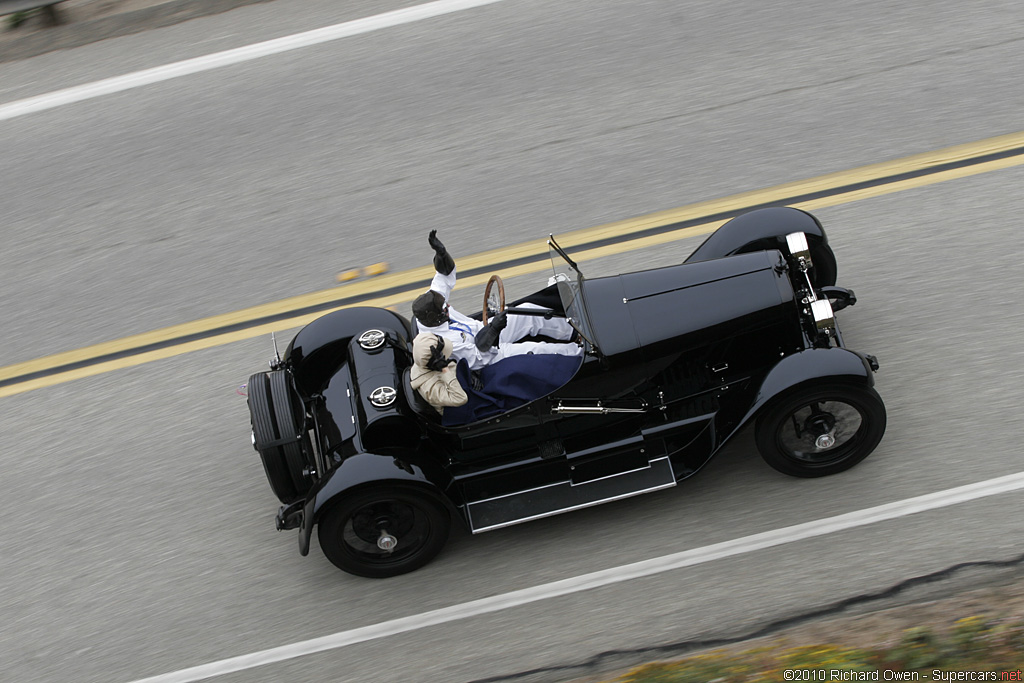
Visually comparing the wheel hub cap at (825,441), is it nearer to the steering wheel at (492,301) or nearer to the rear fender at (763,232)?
the rear fender at (763,232)

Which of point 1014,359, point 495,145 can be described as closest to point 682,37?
point 495,145

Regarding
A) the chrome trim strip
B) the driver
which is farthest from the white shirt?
the chrome trim strip

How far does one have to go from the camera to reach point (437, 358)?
516 cm

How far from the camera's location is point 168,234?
8.23 meters

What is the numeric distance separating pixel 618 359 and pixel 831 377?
1183 mm

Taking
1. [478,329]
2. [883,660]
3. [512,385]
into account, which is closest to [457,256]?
[478,329]

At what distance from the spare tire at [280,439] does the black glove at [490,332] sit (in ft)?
4.07

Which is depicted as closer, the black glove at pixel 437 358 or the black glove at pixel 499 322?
the black glove at pixel 437 358

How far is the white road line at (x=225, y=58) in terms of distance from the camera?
9.71 m

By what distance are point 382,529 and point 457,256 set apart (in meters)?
2.76

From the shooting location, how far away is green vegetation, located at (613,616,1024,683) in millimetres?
4336

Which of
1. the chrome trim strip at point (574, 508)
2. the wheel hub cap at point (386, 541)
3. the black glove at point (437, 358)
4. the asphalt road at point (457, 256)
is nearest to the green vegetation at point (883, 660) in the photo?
the asphalt road at point (457, 256)

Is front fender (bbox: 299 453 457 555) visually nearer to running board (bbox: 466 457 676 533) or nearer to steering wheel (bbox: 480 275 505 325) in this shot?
running board (bbox: 466 457 676 533)

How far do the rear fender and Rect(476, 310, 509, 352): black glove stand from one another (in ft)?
5.19
